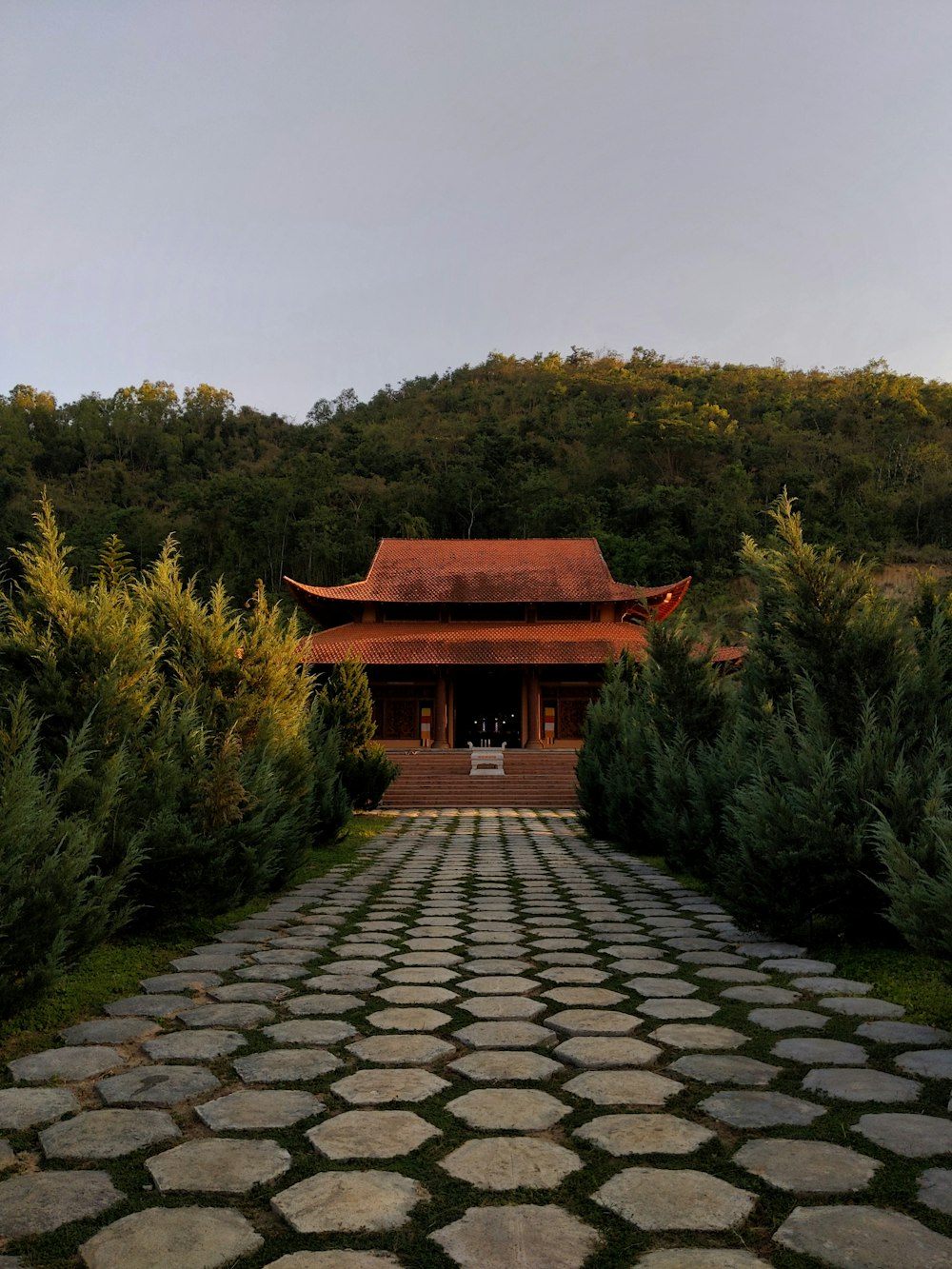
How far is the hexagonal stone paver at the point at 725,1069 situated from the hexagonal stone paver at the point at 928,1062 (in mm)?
429

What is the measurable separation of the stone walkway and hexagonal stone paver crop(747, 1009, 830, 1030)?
0.05 feet

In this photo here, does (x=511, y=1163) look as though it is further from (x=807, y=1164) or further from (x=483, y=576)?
(x=483, y=576)

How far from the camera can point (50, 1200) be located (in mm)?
1907

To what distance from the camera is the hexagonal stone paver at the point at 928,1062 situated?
273 cm

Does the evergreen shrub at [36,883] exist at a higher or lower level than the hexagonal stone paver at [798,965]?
higher

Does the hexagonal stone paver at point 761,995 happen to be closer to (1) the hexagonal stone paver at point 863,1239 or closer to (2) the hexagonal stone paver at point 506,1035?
(2) the hexagonal stone paver at point 506,1035

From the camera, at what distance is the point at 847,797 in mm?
4723

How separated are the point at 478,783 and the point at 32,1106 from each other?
1575 cm

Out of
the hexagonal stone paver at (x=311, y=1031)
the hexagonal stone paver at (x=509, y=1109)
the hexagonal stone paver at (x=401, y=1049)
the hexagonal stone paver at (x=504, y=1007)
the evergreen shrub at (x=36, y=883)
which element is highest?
the evergreen shrub at (x=36, y=883)

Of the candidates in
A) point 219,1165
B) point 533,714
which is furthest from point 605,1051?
point 533,714

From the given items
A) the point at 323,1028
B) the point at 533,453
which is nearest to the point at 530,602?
the point at 323,1028

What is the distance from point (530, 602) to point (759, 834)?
1948 centimetres

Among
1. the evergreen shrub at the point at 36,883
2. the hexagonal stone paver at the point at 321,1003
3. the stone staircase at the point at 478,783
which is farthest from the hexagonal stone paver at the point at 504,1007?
the stone staircase at the point at 478,783

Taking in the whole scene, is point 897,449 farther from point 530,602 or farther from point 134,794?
point 134,794
